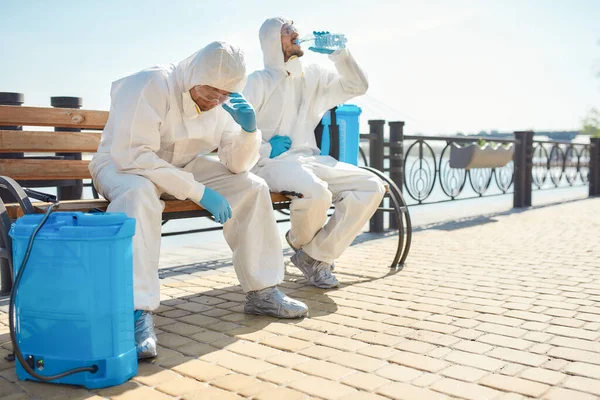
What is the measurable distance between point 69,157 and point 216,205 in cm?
146

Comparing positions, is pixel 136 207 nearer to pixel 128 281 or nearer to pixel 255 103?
pixel 128 281

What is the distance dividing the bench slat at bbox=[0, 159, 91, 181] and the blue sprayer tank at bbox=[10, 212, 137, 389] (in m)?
1.20

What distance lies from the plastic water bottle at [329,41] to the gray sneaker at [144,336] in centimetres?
224

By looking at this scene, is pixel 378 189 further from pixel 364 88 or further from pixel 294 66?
pixel 294 66

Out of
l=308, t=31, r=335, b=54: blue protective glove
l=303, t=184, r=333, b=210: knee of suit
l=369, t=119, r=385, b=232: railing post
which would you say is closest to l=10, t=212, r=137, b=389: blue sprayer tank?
l=303, t=184, r=333, b=210: knee of suit

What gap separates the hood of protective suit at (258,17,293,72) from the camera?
13.5 ft

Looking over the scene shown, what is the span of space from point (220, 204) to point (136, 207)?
18.5 inches

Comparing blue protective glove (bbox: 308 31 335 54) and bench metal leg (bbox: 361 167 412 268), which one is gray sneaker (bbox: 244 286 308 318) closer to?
bench metal leg (bbox: 361 167 412 268)

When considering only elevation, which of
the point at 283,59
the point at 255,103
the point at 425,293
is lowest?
the point at 425,293

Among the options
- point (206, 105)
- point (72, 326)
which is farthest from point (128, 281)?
point (206, 105)

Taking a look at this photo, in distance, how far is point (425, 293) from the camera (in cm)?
392

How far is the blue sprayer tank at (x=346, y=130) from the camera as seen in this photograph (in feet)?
14.9

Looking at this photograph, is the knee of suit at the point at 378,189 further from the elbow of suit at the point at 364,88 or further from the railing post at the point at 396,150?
the railing post at the point at 396,150

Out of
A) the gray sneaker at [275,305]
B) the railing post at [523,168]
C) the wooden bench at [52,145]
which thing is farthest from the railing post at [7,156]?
the railing post at [523,168]
